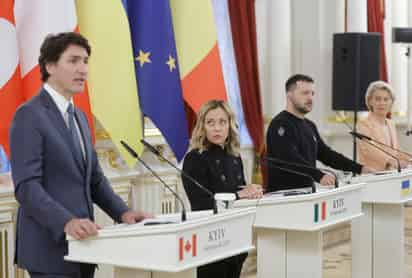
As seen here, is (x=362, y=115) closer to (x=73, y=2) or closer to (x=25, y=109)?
(x=73, y=2)

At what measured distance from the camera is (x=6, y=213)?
14.9 feet

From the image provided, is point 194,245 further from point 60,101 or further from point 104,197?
point 60,101

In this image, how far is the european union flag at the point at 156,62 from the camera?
17.0 feet

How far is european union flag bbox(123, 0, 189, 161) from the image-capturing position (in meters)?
5.17

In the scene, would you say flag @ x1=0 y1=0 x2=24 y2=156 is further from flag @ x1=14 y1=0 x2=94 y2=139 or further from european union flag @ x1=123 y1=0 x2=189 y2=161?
european union flag @ x1=123 y1=0 x2=189 y2=161

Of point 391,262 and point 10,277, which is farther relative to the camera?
point 391,262

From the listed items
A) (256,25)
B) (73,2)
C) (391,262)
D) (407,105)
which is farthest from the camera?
(407,105)

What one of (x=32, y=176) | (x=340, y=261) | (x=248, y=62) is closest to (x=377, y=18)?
(x=248, y=62)

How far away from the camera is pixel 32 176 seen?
268 cm

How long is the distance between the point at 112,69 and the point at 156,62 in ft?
1.66

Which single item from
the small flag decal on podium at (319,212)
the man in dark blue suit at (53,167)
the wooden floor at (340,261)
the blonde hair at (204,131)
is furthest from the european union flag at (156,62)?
the man in dark blue suit at (53,167)

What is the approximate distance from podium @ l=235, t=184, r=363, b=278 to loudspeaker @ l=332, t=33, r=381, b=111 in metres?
3.56

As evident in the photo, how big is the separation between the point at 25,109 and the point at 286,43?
4.94 metres

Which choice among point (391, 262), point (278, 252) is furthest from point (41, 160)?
point (391, 262)
